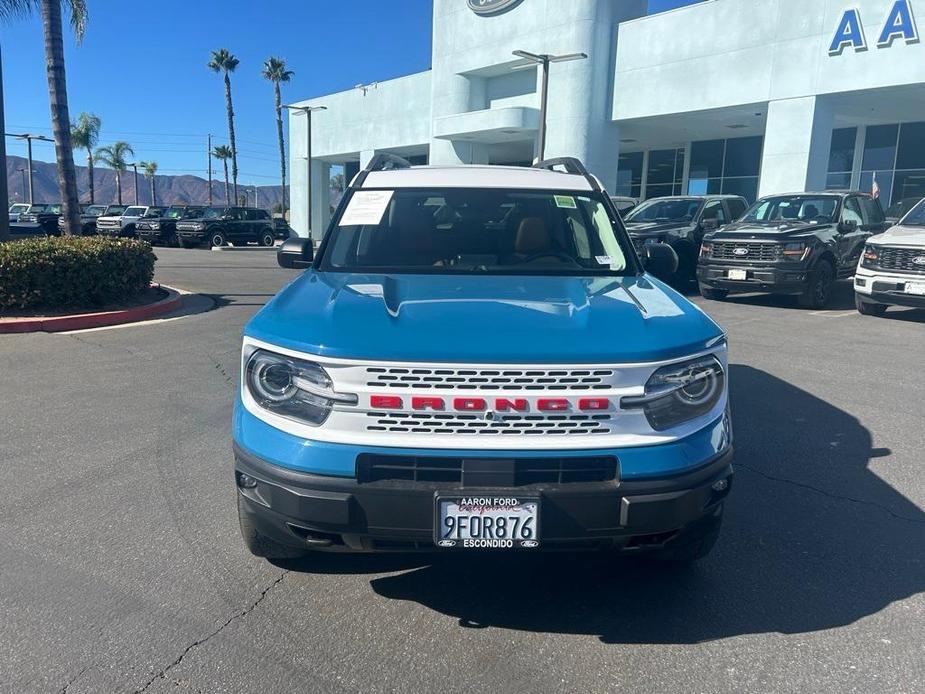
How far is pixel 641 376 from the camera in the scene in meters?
2.59

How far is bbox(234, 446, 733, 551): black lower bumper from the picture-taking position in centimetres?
251

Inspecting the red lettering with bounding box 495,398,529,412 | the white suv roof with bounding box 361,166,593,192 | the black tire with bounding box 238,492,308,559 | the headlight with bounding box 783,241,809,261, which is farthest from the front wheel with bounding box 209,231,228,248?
the red lettering with bounding box 495,398,529,412

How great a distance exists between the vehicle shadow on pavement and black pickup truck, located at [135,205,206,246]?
30808mm

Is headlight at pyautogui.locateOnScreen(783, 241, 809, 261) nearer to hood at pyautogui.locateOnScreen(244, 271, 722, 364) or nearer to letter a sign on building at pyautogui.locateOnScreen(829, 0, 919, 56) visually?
hood at pyautogui.locateOnScreen(244, 271, 722, 364)

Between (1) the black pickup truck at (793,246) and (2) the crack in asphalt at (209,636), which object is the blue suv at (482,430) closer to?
(2) the crack in asphalt at (209,636)

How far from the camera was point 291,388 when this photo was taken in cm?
269

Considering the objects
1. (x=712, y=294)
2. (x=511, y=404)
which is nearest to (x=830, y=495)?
(x=511, y=404)

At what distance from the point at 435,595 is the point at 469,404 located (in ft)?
3.47

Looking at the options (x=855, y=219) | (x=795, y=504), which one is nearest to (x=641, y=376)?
(x=795, y=504)

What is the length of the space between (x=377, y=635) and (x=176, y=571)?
3.52 ft

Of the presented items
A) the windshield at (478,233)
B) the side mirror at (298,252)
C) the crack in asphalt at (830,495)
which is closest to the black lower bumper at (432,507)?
the windshield at (478,233)

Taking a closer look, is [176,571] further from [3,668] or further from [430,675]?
[430,675]

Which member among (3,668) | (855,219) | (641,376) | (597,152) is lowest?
(3,668)

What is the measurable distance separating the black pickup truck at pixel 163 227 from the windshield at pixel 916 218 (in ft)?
89.2
